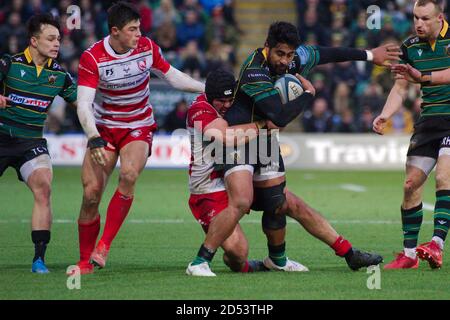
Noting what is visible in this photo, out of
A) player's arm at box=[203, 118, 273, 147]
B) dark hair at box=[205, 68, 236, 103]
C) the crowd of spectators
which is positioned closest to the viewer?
player's arm at box=[203, 118, 273, 147]

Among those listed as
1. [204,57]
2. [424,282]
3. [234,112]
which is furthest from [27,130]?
[204,57]

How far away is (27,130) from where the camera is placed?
9125 mm

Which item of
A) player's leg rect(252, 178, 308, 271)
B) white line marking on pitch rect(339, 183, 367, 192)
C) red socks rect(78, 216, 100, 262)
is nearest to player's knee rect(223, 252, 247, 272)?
player's leg rect(252, 178, 308, 271)

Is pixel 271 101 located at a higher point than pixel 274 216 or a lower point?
higher

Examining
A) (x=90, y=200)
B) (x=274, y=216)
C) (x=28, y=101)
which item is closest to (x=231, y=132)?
(x=274, y=216)

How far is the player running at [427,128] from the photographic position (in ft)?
29.7

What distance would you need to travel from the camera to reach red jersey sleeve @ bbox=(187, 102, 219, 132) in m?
8.61

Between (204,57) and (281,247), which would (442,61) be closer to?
(281,247)

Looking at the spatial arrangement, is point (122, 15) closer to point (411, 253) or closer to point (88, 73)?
point (88, 73)

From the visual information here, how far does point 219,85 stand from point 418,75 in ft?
5.45

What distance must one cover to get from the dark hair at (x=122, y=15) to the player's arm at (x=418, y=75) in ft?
7.18

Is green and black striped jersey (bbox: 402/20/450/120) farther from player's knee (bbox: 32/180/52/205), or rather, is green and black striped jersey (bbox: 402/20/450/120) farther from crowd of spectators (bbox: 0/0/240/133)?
crowd of spectators (bbox: 0/0/240/133)

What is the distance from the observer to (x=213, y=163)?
8852 mm

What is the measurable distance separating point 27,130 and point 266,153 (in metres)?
2.11
